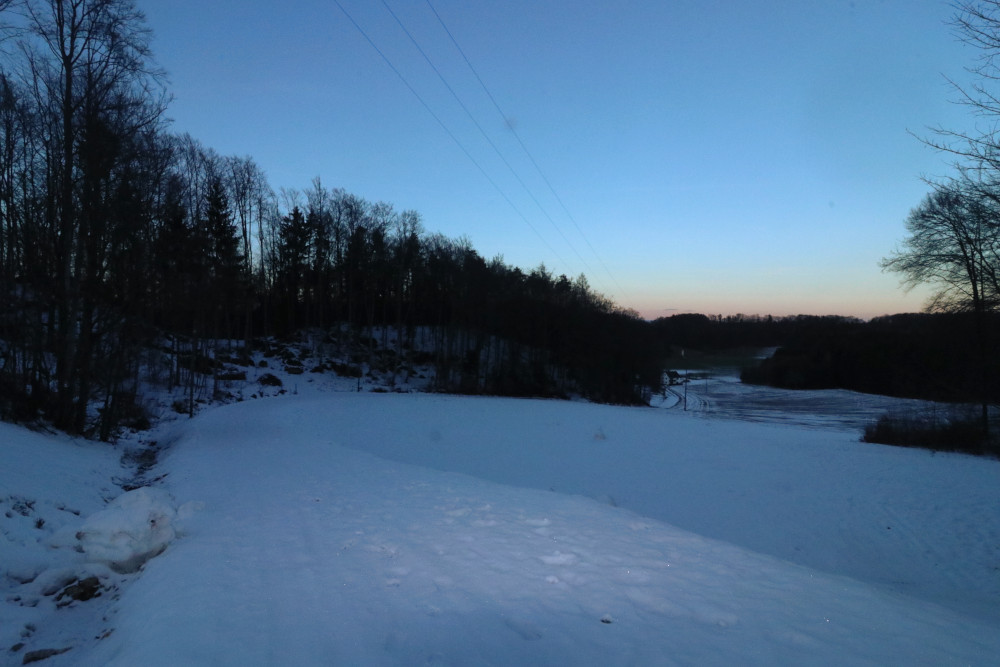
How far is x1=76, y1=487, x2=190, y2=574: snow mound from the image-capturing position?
19.3ft

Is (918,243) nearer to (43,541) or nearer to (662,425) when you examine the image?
(662,425)

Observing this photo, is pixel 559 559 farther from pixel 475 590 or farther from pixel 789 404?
pixel 789 404

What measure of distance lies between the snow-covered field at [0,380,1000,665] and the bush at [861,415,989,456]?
28.9ft

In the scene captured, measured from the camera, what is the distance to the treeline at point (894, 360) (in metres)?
23.6

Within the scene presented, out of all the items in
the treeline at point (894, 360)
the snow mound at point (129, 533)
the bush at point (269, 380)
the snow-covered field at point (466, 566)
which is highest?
the treeline at point (894, 360)

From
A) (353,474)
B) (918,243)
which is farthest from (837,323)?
(353,474)

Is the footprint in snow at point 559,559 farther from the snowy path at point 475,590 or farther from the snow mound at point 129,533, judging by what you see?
the snow mound at point 129,533

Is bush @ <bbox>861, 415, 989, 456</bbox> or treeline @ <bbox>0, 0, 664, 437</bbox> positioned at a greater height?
treeline @ <bbox>0, 0, 664, 437</bbox>

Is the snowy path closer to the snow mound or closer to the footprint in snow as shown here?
the footprint in snow

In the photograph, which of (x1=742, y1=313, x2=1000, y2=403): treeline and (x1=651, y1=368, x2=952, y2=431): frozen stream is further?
(x1=651, y1=368, x2=952, y2=431): frozen stream

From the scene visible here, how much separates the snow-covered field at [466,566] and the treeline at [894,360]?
39.6 feet

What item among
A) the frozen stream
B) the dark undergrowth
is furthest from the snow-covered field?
the frozen stream

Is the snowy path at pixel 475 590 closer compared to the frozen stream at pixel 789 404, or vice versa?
the snowy path at pixel 475 590

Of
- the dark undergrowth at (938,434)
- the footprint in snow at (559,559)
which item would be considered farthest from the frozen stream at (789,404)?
the footprint in snow at (559,559)
